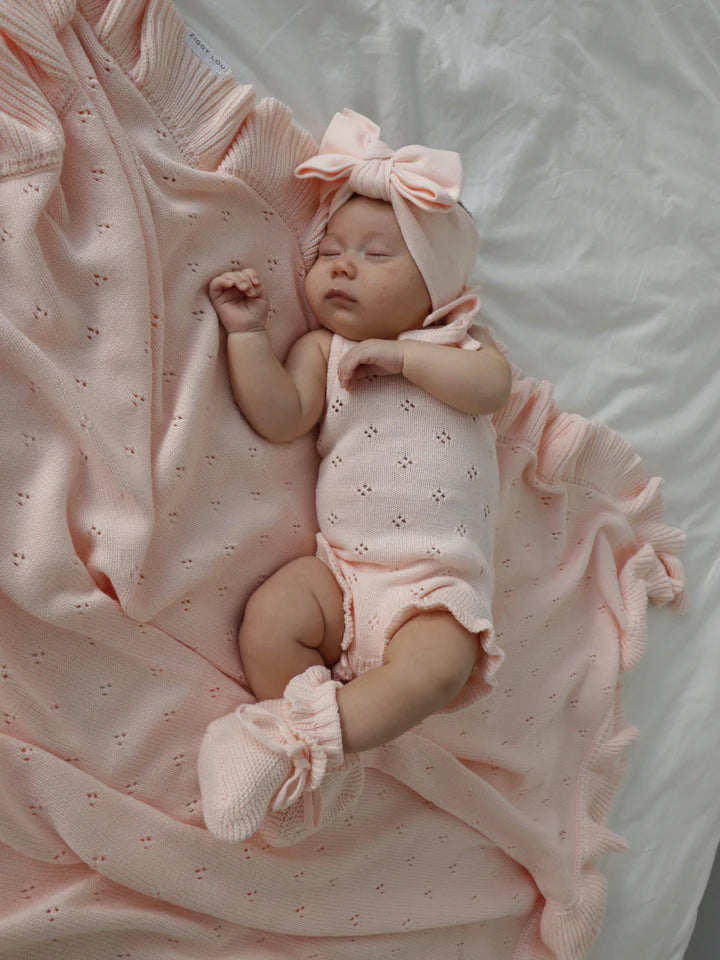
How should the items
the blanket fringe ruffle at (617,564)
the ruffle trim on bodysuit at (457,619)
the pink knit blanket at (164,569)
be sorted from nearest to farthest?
the pink knit blanket at (164,569)
the ruffle trim on bodysuit at (457,619)
the blanket fringe ruffle at (617,564)

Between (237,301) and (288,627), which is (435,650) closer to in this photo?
(288,627)

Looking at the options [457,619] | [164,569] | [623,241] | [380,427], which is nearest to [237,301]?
[380,427]

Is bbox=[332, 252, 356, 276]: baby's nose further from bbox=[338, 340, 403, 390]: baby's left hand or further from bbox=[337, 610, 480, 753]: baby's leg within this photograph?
bbox=[337, 610, 480, 753]: baby's leg

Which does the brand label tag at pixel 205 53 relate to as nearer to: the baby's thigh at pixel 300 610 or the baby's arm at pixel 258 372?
the baby's arm at pixel 258 372

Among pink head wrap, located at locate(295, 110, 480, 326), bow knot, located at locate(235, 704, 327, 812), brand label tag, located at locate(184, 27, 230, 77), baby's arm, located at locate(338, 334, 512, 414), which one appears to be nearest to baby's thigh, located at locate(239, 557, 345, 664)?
bow knot, located at locate(235, 704, 327, 812)

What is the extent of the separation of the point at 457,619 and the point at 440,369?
0.97ft

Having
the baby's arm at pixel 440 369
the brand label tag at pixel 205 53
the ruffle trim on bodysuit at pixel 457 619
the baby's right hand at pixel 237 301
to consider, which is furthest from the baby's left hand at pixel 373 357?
the brand label tag at pixel 205 53

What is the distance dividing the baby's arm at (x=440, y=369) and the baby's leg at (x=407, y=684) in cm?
27

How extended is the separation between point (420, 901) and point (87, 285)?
873mm

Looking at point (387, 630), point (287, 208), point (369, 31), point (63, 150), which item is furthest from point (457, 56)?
point (387, 630)

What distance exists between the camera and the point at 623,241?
1326 mm

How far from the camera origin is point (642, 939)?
125 centimetres

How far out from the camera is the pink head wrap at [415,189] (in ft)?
3.17

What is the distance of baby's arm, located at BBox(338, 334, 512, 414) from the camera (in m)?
0.98
